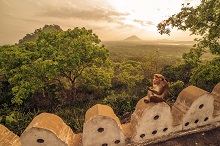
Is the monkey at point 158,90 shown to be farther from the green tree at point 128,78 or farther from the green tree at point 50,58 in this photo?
the green tree at point 128,78

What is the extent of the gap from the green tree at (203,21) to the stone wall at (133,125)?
301cm

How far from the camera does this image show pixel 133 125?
476 cm

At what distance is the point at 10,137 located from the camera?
3.73 m

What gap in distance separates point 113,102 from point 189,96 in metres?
5.63

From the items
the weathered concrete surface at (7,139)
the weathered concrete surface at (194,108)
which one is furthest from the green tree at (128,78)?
the weathered concrete surface at (7,139)

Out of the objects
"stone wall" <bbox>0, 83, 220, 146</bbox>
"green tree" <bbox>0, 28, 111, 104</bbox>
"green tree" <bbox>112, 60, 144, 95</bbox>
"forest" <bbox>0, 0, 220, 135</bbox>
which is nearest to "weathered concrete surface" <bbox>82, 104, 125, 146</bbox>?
"stone wall" <bbox>0, 83, 220, 146</bbox>

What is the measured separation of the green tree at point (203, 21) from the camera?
7.06 m

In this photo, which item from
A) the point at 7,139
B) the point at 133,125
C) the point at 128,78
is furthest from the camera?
the point at 128,78

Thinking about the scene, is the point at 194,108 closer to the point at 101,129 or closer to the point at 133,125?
the point at 133,125

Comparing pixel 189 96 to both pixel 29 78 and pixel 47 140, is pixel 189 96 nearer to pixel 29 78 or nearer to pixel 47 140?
pixel 47 140

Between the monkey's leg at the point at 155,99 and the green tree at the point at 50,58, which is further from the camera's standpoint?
the green tree at the point at 50,58

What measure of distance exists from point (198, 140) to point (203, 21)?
5.50 metres

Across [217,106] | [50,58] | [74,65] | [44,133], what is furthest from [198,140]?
[50,58]

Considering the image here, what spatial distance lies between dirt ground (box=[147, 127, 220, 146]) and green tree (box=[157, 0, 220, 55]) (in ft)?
14.1
